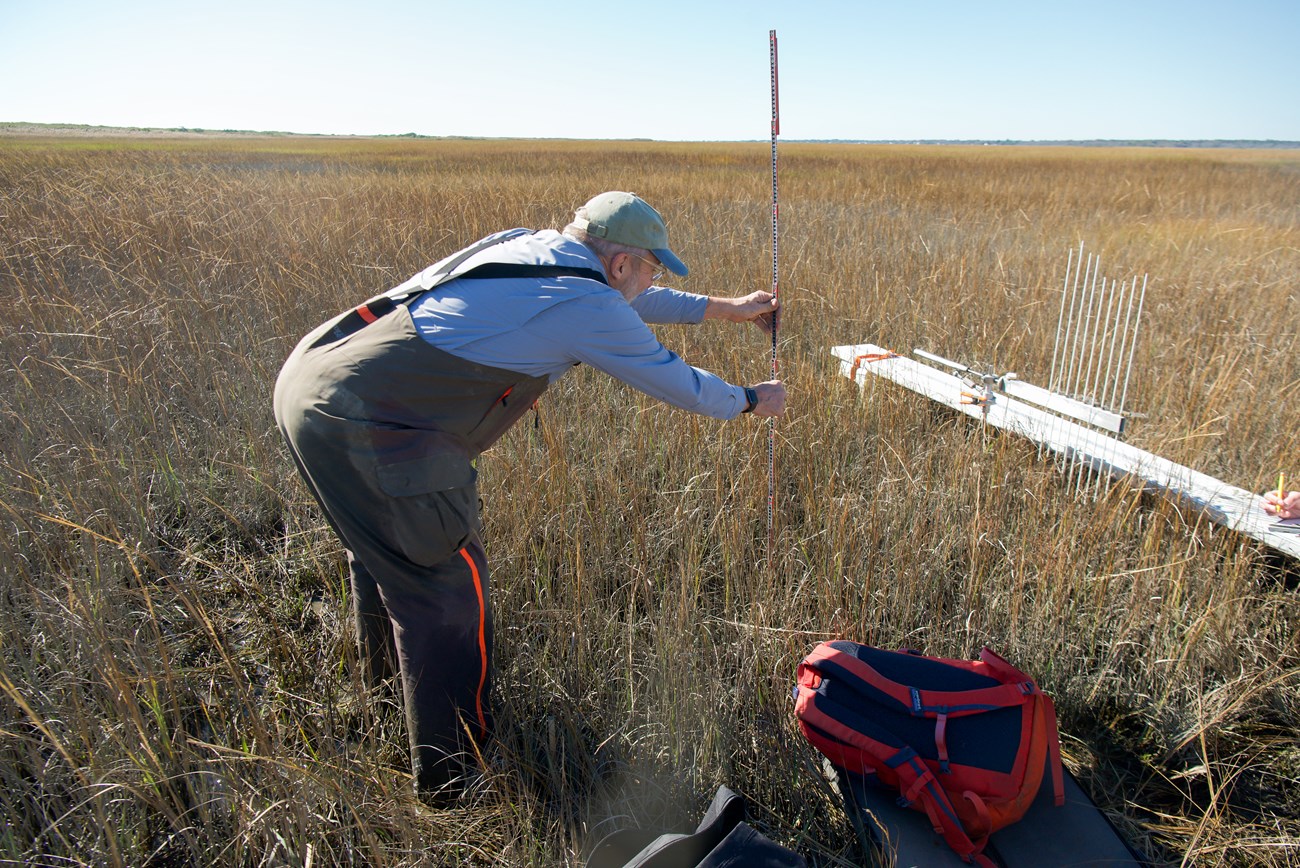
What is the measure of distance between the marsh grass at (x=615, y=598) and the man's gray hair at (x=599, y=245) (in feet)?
3.20

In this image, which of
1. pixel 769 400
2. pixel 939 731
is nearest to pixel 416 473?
pixel 769 400

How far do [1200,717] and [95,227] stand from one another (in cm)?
785

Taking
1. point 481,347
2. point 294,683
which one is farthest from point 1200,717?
point 294,683

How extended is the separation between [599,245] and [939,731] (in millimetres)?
1531

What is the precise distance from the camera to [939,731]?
1.81 metres

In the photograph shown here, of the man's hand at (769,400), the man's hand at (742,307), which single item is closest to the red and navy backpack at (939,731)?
the man's hand at (769,400)

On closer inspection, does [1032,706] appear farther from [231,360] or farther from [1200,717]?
[231,360]

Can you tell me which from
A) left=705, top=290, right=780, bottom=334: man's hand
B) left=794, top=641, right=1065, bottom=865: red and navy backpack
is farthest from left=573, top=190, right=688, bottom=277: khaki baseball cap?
left=794, top=641, right=1065, bottom=865: red and navy backpack

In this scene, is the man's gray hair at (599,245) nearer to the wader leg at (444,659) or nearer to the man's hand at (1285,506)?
the wader leg at (444,659)

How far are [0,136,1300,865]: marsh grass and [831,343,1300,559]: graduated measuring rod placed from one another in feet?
0.33

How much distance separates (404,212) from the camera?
25.1 feet

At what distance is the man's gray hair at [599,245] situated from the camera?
1792mm

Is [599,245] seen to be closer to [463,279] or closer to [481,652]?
[463,279]

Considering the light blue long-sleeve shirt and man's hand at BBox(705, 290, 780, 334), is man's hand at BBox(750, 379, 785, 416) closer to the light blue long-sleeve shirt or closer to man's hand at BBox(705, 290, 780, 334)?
the light blue long-sleeve shirt
